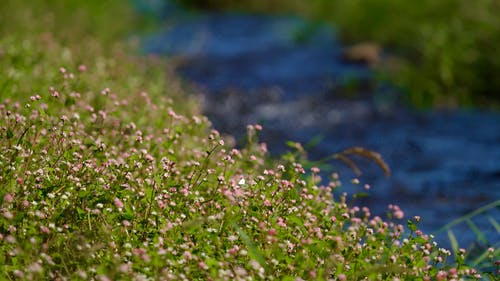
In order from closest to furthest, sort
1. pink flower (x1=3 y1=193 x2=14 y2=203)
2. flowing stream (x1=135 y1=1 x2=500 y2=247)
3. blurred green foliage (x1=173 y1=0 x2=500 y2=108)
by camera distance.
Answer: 1. pink flower (x1=3 y1=193 x2=14 y2=203)
2. flowing stream (x1=135 y1=1 x2=500 y2=247)
3. blurred green foliage (x1=173 y1=0 x2=500 y2=108)

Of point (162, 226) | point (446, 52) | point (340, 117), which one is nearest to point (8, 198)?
point (162, 226)

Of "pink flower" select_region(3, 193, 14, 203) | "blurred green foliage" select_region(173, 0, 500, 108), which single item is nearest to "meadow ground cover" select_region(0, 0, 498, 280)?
"pink flower" select_region(3, 193, 14, 203)

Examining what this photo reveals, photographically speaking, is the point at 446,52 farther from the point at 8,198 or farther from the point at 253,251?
the point at 8,198

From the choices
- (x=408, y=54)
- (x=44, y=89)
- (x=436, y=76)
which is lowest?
(x=44, y=89)

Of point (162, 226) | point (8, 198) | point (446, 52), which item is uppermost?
point (446, 52)

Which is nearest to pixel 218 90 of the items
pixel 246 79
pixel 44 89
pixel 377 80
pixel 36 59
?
pixel 246 79

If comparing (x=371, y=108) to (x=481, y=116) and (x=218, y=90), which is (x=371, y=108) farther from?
(x=218, y=90)

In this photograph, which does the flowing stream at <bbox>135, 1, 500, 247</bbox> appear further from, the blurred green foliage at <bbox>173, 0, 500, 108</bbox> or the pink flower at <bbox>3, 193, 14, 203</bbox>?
the pink flower at <bbox>3, 193, 14, 203</bbox>

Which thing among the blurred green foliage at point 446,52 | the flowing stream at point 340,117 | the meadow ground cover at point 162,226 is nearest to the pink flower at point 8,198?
the meadow ground cover at point 162,226

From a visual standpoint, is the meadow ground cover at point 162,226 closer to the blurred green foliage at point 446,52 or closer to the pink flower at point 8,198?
the pink flower at point 8,198
